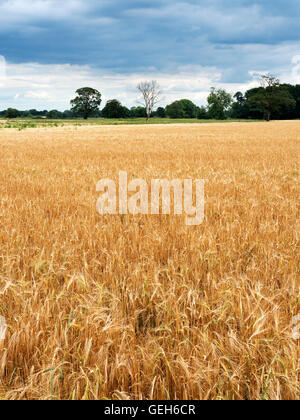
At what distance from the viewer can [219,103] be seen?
421 feet

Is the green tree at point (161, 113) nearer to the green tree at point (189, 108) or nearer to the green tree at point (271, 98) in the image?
the green tree at point (189, 108)

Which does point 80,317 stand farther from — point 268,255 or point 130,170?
point 130,170

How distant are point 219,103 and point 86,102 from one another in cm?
5156

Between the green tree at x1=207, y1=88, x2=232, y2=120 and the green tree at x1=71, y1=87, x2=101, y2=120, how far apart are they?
43.8 m

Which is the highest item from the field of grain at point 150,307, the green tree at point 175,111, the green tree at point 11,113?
the green tree at point 175,111

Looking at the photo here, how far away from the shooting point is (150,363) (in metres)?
1.75

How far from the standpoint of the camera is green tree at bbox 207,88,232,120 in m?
124

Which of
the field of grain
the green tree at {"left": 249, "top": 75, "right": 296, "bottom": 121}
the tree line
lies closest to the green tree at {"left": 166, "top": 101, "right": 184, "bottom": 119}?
the tree line

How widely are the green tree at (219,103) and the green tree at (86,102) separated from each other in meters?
43.8

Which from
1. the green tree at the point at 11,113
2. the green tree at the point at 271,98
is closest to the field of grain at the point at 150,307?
the green tree at the point at 271,98

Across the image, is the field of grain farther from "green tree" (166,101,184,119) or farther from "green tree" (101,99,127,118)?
"green tree" (166,101,184,119)

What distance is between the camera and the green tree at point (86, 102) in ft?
405

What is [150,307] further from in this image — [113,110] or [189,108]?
[189,108]
